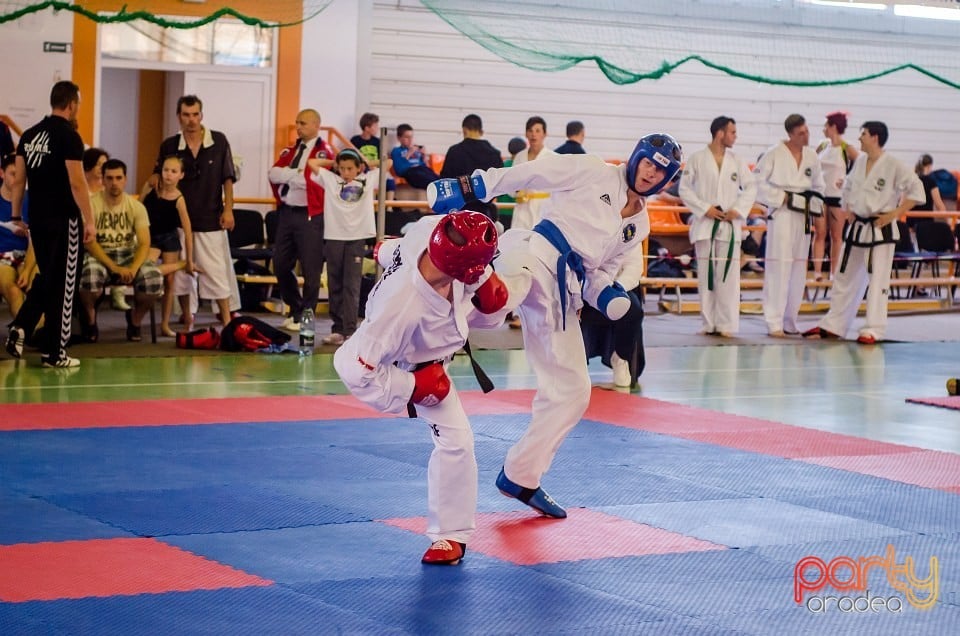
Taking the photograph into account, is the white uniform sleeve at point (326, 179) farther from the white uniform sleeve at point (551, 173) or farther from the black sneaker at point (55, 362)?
the white uniform sleeve at point (551, 173)

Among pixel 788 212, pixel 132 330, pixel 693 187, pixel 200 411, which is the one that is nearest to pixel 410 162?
pixel 693 187

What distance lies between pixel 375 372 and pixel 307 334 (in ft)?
19.7

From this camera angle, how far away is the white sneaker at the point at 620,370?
8938 millimetres

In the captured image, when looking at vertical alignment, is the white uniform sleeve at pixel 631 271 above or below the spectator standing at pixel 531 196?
below

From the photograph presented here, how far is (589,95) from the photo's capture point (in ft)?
58.2

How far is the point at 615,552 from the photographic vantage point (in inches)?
186

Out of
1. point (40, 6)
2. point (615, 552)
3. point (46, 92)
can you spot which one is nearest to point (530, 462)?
point (615, 552)

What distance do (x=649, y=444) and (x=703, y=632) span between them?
315cm

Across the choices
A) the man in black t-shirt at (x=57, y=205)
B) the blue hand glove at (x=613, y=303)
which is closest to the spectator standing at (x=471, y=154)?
the man in black t-shirt at (x=57, y=205)

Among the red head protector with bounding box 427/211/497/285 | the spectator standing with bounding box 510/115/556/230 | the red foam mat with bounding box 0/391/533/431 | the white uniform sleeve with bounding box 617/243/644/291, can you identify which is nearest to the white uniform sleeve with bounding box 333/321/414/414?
the red head protector with bounding box 427/211/497/285

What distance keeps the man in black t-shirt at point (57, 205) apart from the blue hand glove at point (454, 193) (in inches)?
157

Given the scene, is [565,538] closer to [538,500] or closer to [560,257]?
[538,500]

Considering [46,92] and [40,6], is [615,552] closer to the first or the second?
[40,6]

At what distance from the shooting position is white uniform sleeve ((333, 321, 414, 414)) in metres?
4.20
